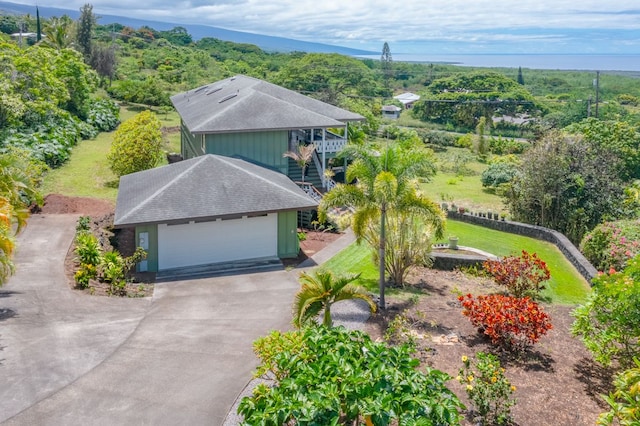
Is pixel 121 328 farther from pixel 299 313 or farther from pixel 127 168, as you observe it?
pixel 127 168

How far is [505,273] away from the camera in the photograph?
53.1 feet

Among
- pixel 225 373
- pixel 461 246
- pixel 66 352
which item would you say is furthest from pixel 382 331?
pixel 461 246

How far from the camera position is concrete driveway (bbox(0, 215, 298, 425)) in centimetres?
1052

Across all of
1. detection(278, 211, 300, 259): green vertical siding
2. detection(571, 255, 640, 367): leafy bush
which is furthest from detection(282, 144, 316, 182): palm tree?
detection(571, 255, 640, 367): leafy bush

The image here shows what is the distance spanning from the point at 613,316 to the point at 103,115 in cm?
4674

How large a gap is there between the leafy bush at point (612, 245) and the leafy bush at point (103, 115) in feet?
132

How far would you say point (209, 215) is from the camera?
19234mm

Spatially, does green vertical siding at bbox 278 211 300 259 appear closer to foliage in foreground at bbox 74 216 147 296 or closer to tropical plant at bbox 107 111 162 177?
foliage in foreground at bbox 74 216 147 296

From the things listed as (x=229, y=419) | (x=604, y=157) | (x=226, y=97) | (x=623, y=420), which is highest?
(x=226, y=97)

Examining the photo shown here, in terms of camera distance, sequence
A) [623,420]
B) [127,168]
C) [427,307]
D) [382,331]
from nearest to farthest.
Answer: [623,420], [382,331], [427,307], [127,168]

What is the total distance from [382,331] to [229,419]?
5.13 metres

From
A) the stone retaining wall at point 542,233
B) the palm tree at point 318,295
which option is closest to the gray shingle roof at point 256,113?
the stone retaining wall at point 542,233

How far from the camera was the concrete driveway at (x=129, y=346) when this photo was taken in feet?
34.5

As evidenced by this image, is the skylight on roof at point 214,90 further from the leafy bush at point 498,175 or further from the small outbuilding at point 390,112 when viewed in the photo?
the small outbuilding at point 390,112
